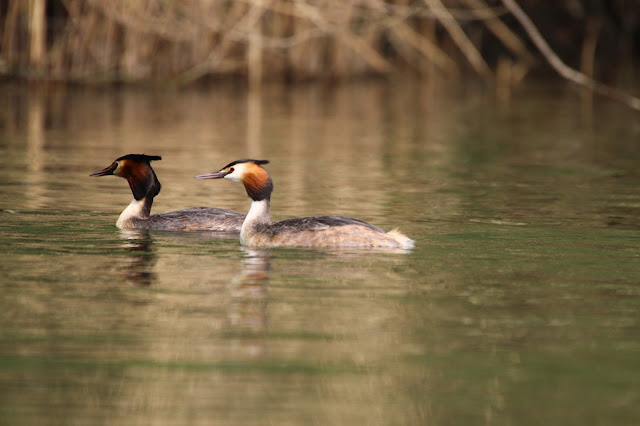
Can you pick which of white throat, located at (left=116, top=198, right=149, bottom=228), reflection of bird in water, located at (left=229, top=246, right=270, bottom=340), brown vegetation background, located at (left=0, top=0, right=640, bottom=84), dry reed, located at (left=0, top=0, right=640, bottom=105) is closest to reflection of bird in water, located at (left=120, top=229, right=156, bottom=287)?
white throat, located at (left=116, top=198, right=149, bottom=228)

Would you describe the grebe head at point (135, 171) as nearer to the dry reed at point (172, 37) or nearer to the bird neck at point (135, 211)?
the bird neck at point (135, 211)

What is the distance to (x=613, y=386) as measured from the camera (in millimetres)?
4812

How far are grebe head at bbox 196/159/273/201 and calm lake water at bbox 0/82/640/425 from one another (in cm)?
41

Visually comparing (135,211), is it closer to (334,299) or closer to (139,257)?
(139,257)

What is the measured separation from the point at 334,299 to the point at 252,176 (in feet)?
7.20

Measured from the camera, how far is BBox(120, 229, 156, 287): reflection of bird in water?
6804 millimetres

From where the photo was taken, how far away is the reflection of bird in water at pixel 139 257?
6.80 m

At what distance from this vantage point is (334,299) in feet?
20.5

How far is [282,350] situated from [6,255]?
2.70 meters

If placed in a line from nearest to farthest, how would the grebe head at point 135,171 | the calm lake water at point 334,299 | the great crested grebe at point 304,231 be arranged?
1. the calm lake water at point 334,299
2. the great crested grebe at point 304,231
3. the grebe head at point 135,171

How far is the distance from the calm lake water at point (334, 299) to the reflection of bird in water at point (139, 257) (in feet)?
0.07

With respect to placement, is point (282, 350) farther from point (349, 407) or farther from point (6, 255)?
A: point (6, 255)

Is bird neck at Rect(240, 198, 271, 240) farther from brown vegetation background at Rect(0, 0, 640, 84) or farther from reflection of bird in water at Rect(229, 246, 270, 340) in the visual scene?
brown vegetation background at Rect(0, 0, 640, 84)

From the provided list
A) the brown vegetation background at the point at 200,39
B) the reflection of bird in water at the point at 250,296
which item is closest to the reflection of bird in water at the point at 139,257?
the reflection of bird in water at the point at 250,296
